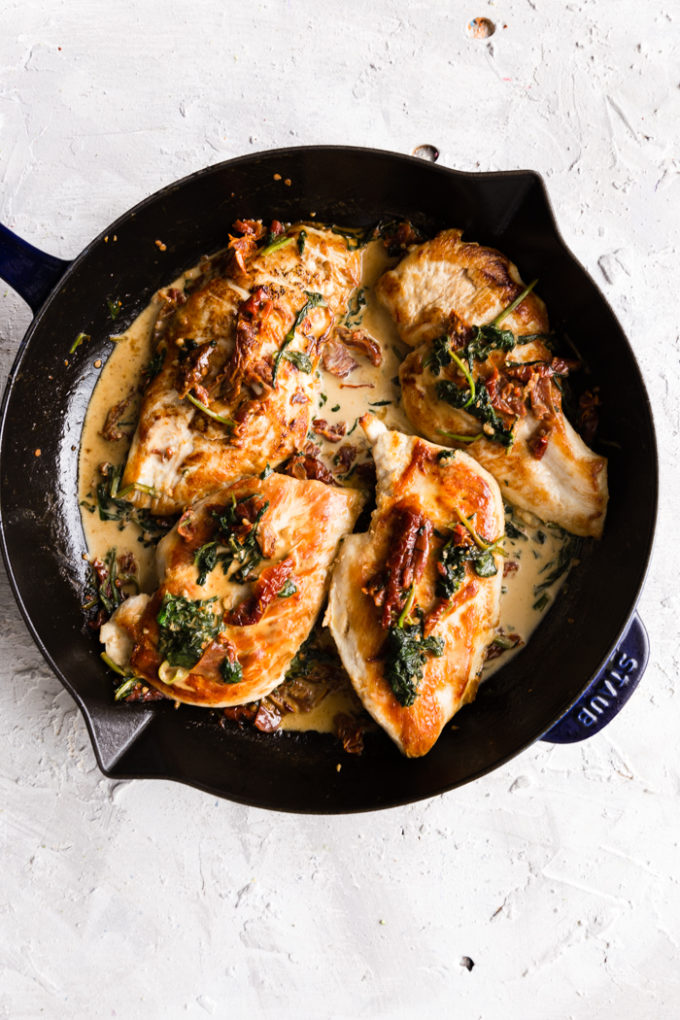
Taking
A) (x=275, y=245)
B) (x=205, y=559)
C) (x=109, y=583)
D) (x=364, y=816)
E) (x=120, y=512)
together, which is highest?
(x=275, y=245)

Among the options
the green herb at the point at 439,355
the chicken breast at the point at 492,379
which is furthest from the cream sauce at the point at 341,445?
the green herb at the point at 439,355

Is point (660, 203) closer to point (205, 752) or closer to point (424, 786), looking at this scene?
point (424, 786)

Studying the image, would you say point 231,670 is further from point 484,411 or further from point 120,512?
point 484,411

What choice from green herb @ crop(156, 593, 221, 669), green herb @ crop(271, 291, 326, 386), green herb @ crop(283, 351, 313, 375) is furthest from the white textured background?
green herb @ crop(283, 351, 313, 375)

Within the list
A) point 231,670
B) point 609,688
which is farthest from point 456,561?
point 231,670

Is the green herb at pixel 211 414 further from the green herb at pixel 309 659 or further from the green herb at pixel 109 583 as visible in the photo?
the green herb at pixel 309 659

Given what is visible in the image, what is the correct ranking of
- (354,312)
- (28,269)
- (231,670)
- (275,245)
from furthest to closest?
(354,312), (275,245), (231,670), (28,269)
